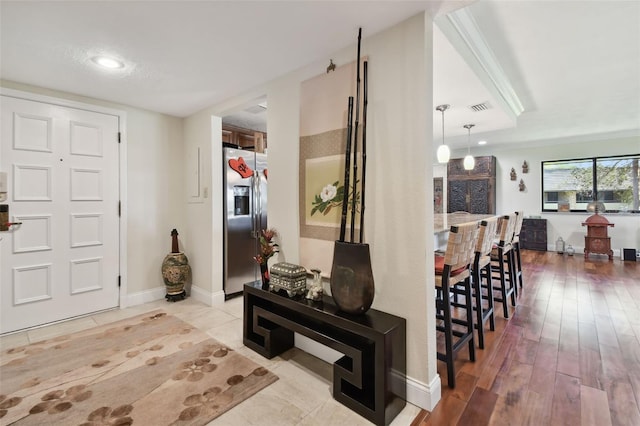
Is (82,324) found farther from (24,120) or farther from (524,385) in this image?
(524,385)

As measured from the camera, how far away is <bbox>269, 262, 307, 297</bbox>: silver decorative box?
83.6 inches

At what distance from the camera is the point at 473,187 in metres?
6.84

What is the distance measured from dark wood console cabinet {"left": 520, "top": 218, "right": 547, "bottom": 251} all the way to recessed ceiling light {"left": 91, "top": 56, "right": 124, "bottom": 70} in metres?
7.68

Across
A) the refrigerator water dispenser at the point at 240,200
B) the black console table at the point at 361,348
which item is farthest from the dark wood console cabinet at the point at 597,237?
Result: the refrigerator water dispenser at the point at 240,200

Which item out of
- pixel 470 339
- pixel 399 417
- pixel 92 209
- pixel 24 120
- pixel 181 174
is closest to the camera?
pixel 399 417

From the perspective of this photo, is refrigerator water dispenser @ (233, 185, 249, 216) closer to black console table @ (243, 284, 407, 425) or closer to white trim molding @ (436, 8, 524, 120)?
black console table @ (243, 284, 407, 425)

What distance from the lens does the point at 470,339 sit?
2107mm

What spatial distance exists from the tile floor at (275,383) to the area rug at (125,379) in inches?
3.3

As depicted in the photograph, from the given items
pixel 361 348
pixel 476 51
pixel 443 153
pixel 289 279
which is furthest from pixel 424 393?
A: pixel 443 153

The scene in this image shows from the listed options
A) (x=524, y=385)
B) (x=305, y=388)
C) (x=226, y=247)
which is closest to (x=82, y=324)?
(x=226, y=247)

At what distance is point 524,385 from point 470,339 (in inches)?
14.8

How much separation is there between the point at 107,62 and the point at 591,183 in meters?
8.24

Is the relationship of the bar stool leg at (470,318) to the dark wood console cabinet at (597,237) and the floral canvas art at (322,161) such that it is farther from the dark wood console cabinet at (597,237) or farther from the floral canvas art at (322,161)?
the dark wood console cabinet at (597,237)

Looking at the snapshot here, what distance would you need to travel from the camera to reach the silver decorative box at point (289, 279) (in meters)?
2.12
